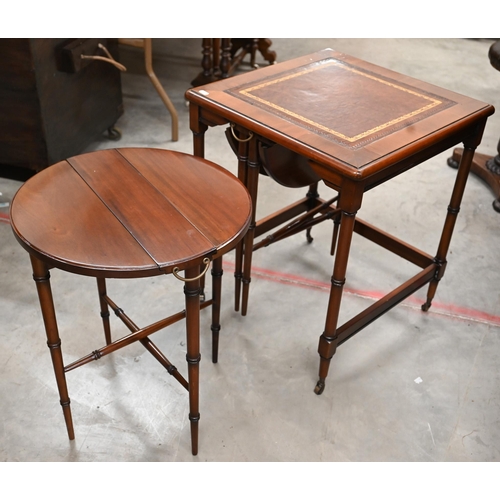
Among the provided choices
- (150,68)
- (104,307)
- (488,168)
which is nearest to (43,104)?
(150,68)

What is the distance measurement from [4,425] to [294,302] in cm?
118

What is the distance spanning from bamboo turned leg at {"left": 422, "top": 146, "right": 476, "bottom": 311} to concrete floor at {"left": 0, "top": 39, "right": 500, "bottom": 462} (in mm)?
142

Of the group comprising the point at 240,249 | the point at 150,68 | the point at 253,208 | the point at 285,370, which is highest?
the point at 253,208

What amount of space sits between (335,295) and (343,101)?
2.06ft

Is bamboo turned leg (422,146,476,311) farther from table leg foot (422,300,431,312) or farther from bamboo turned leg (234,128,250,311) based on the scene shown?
bamboo turned leg (234,128,250,311)

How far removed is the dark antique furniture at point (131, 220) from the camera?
1434 millimetres

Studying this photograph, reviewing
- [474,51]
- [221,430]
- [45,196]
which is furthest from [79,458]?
[474,51]

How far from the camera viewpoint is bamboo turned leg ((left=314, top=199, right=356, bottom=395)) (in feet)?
5.83

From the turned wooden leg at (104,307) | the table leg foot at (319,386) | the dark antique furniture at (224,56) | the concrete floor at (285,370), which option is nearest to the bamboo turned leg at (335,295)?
the table leg foot at (319,386)

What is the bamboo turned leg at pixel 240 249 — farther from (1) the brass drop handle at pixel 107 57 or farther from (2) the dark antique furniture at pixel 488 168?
(2) the dark antique furniture at pixel 488 168

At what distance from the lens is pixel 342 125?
73.4 inches

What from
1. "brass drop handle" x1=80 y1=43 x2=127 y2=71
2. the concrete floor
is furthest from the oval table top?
"brass drop handle" x1=80 y1=43 x2=127 y2=71

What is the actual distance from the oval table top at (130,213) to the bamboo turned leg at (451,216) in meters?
0.89

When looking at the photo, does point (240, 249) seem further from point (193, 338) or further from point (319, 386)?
point (193, 338)
